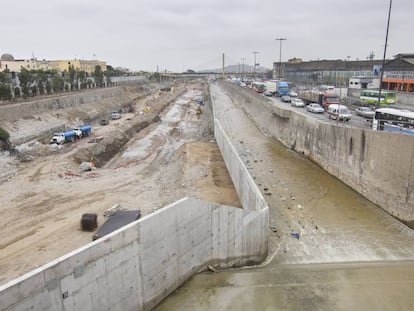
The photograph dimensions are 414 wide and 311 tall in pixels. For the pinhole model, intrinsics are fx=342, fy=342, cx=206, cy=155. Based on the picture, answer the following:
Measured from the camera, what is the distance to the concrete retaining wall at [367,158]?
64.2ft

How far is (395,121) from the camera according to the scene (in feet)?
79.2

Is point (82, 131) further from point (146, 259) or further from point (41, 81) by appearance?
point (146, 259)

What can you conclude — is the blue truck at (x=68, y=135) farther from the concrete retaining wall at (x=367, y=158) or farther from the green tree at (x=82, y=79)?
the green tree at (x=82, y=79)

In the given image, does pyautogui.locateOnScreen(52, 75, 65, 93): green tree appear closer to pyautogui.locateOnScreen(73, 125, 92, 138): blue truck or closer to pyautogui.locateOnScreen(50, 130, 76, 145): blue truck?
pyautogui.locateOnScreen(73, 125, 92, 138): blue truck

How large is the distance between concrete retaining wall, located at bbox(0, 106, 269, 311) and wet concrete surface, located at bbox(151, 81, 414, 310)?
793 millimetres

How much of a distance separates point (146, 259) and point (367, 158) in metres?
17.5

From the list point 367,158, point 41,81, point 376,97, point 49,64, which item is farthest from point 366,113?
point 49,64

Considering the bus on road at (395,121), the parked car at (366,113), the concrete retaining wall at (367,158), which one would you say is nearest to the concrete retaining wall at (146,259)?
the concrete retaining wall at (367,158)

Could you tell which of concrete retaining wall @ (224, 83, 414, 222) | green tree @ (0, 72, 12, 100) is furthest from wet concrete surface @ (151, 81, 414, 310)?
green tree @ (0, 72, 12, 100)

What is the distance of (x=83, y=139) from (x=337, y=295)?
38.3 meters

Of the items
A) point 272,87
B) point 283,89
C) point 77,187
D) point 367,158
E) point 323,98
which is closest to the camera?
point 367,158

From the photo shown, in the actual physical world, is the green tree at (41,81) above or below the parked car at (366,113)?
above

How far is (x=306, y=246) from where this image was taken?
1706cm

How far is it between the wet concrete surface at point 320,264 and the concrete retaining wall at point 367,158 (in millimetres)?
899
